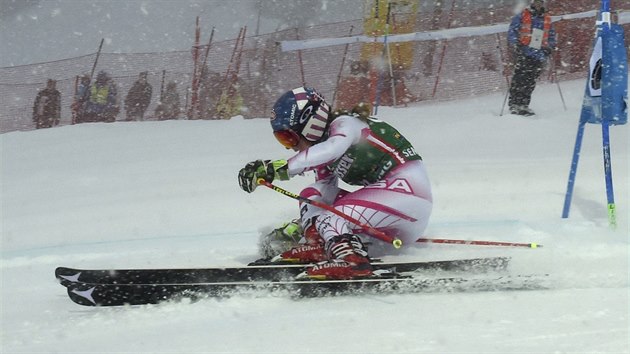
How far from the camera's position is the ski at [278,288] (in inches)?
188

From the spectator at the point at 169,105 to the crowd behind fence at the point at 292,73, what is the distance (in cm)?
10

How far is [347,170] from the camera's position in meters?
5.68

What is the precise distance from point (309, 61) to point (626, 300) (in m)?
11.1

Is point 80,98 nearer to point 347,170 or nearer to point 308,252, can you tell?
point 347,170

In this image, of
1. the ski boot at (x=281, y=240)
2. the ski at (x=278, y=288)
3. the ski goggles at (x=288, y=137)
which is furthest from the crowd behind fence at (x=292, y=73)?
the ski at (x=278, y=288)

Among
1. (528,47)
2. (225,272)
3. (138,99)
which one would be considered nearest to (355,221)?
(225,272)

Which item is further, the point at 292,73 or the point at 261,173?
the point at 292,73

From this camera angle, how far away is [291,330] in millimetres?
4227

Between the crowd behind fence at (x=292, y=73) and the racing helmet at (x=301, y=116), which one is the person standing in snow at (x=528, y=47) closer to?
the crowd behind fence at (x=292, y=73)

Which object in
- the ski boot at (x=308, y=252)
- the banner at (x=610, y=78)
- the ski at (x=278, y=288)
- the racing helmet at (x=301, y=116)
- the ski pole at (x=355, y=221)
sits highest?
the banner at (x=610, y=78)

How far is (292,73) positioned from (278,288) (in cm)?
1055

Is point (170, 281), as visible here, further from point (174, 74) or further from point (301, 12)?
point (301, 12)

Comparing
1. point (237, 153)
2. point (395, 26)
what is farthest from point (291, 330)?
point (395, 26)

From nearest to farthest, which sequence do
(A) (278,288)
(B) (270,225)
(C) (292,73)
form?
(A) (278,288), (B) (270,225), (C) (292,73)
